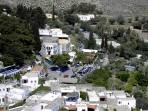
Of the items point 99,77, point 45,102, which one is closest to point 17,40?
point 99,77

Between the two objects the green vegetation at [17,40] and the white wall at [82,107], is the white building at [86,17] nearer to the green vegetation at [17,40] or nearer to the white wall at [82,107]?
the green vegetation at [17,40]

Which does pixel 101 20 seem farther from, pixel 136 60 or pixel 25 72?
pixel 25 72

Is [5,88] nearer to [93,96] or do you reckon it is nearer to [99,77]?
[93,96]

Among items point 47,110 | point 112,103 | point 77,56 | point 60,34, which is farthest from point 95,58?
point 47,110

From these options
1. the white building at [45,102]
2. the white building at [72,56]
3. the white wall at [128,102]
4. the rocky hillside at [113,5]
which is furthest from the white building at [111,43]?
the rocky hillside at [113,5]

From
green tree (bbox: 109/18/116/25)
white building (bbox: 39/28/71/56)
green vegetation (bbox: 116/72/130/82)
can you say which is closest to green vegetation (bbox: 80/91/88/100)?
green vegetation (bbox: 116/72/130/82)

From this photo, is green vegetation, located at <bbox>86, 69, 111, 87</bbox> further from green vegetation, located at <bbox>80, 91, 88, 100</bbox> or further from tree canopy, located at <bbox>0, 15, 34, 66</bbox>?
tree canopy, located at <bbox>0, 15, 34, 66</bbox>
